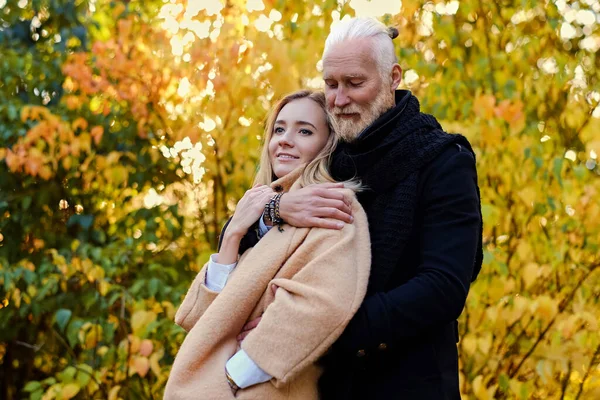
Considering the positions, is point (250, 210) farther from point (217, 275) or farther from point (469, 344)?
point (469, 344)

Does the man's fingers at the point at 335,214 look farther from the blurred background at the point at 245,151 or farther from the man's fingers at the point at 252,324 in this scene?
the blurred background at the point at 245,151

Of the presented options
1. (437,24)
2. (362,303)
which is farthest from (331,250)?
(437,24)

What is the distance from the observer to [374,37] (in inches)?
71.6

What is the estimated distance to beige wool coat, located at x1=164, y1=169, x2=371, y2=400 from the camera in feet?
5.28

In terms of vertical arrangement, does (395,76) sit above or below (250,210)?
above

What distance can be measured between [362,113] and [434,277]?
16.9 inches

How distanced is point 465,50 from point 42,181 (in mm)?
2653

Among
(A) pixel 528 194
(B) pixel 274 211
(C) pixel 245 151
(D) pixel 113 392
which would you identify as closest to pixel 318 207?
(B) pixel 274 211

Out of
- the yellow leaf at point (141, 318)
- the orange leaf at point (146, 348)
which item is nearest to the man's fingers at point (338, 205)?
the yellow leaf at point (141, 318)

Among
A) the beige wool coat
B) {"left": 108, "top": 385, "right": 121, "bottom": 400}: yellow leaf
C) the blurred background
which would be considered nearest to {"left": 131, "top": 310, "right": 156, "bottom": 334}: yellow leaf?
the blurred background

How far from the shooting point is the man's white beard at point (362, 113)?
1814 mm

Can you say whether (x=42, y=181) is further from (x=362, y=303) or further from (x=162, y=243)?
(x=362, y=303)

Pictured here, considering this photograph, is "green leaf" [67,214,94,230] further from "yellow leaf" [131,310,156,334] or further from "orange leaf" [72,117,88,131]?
"yellow leaf" [131,310,156,334]

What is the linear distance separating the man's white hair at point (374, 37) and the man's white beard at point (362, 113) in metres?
0.06
